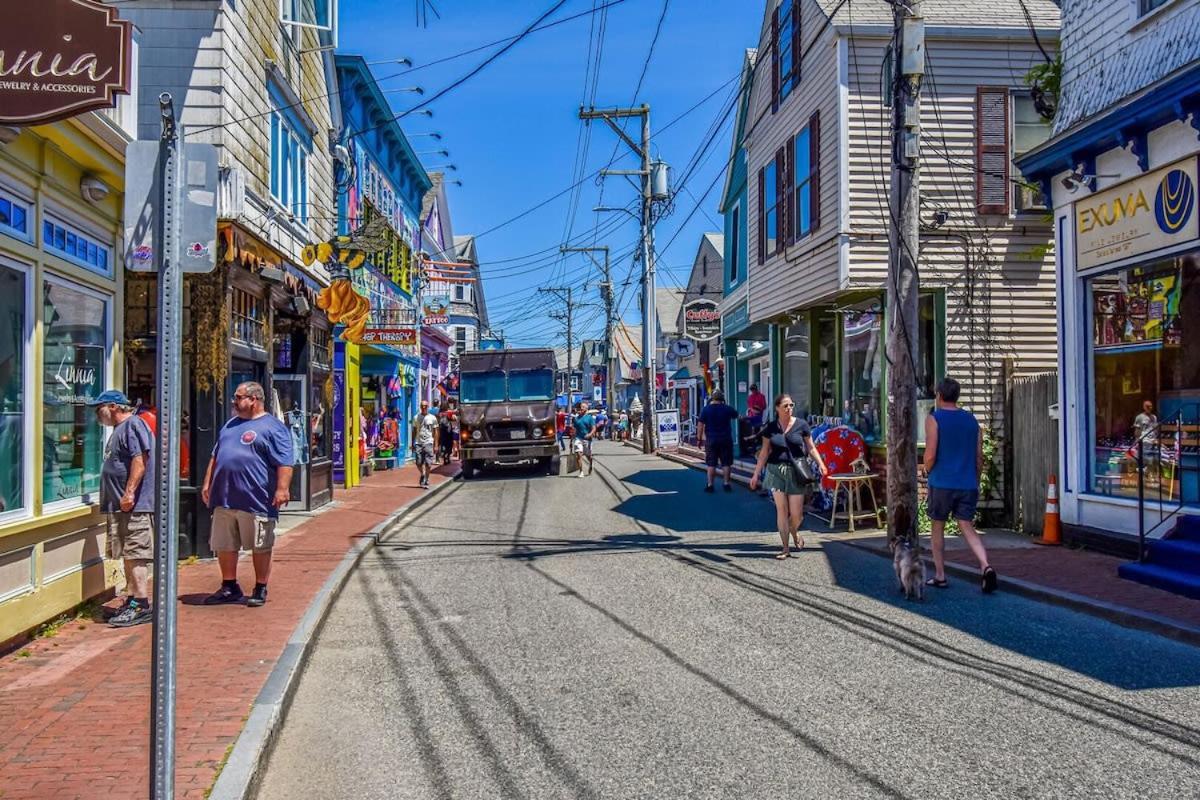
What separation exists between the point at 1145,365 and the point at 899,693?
643 centimetres

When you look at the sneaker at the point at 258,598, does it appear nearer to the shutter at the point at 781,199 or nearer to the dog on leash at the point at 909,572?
the dog on leash at the point at 909,572

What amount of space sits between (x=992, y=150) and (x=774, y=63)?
16.7ft

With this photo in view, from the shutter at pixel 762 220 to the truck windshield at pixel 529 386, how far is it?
279 inches

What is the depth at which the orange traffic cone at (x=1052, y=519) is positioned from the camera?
37.0 ft

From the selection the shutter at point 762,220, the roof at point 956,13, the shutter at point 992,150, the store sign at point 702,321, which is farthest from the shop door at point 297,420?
the store sign at point 702,321

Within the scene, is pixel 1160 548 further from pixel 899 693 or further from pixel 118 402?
pixel 118 402

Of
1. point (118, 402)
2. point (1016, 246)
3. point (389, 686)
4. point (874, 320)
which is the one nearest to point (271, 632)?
point (389, 686)

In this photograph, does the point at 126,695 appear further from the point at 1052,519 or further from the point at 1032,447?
the point at 1032,447

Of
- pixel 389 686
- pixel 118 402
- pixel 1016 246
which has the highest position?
pixel 1016 246

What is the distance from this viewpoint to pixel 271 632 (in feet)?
24.0

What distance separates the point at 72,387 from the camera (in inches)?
316

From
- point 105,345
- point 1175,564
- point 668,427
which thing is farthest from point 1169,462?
point 668,427

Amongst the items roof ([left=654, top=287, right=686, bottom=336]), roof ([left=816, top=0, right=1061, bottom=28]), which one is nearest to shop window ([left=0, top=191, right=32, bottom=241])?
roof ([left=816, top=0, right=1061, bottom=28])

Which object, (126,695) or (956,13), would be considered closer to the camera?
(126,695)
